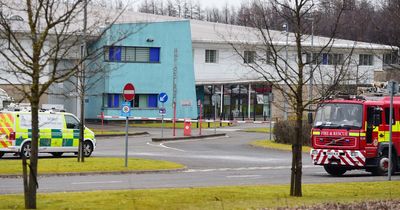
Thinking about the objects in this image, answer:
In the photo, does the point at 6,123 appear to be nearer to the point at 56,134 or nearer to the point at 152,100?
the point at 56,134

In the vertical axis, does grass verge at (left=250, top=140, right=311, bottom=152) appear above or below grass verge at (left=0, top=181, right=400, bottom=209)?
below

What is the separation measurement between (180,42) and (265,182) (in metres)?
43.2

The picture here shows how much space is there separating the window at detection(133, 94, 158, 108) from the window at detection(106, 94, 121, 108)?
4.86 feet

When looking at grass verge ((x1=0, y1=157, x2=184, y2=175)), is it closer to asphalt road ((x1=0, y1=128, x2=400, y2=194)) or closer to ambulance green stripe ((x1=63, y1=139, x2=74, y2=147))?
asphalt road ((x1=0, y1=128, x2=400, y2=194))

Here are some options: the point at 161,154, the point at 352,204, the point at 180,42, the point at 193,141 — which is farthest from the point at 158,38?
the point at 352,204

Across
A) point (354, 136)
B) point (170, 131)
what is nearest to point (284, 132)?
point (170, 131)

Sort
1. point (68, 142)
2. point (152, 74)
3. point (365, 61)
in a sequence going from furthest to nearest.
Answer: point (152, 74) < point (365, 61) < point (68, 142)

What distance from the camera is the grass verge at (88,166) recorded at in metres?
24.5

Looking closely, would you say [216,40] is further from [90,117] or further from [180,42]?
[90,117]

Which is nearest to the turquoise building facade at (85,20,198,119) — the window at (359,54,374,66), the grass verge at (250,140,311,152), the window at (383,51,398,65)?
the window at (359,54,374,66)

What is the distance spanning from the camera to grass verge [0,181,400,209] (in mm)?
14547

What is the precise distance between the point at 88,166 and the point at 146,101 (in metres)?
37.9

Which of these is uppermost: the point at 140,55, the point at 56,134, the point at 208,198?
the point at 140,55

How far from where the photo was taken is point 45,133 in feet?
102
